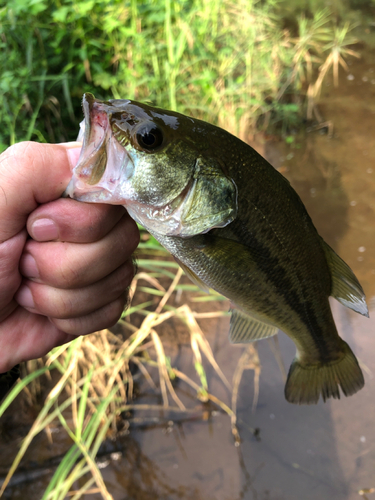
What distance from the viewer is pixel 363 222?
3363 millimetres

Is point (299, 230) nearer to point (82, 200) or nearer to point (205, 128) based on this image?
point (205, 128)

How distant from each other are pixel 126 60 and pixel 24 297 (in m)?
2.77

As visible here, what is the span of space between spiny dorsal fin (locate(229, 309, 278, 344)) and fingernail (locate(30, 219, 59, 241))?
644mm

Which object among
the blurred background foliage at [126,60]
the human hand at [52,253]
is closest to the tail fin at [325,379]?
Result: the human hand at [52,253]

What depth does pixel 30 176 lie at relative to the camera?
834 mm

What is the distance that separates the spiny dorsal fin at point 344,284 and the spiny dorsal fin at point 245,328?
0.83 feet

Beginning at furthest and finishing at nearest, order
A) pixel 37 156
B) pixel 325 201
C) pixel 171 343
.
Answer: pixel 325 201 < pixel 171 343 < pixel 37 156

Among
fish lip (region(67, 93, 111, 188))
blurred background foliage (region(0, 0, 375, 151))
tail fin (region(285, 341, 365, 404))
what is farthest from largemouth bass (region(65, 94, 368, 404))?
blurred background foliage (region(0, 0, 375, 151))

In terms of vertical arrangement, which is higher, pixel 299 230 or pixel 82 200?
pixel 82 200

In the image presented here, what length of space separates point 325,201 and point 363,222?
1.46 ft

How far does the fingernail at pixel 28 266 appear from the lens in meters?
0.96

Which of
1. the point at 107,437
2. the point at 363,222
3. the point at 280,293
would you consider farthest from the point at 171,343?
the point at 363,222

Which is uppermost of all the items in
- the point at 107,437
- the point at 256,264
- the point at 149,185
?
the point at 149,185

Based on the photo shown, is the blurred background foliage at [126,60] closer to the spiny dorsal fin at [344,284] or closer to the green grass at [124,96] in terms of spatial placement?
the green grass at [124,96]
